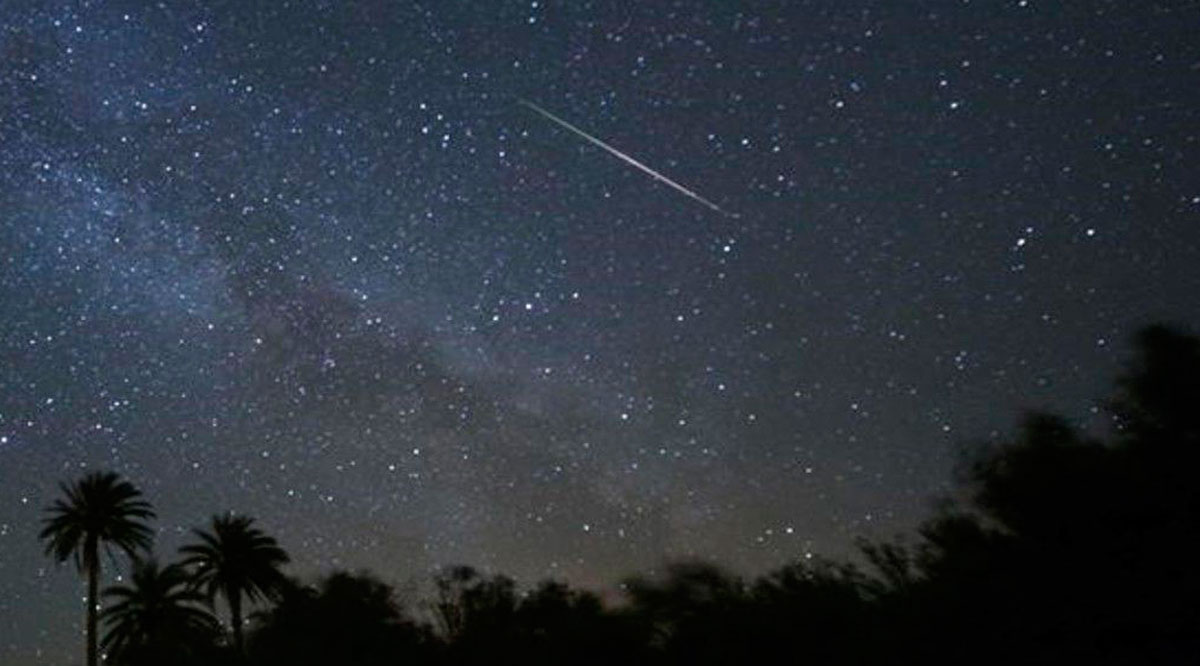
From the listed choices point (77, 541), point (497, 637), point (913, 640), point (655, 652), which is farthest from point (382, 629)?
point (77, 541)

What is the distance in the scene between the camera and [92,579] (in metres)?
54.3

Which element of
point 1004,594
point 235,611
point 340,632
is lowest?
point 1004,594

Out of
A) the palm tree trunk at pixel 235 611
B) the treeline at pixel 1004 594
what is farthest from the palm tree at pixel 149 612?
the treeline at pixel 1004 594

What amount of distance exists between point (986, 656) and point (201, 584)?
141 feet

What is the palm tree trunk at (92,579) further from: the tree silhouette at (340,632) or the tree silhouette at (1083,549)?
the tree silhouette at (1083,549)

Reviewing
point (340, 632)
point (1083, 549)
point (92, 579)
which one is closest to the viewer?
point (1083, 549)

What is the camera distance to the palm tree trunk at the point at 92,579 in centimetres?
5409

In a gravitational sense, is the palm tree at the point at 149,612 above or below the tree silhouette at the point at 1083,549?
above

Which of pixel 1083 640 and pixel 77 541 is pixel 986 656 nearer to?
pixel 1083 640

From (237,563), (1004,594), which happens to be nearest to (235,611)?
(237,563)

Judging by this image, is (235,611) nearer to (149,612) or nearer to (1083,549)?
(149,612)

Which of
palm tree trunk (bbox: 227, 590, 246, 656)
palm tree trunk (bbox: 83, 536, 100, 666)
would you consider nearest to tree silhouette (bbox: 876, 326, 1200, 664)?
palm tree trunk (bbox: 227, 590, 246, 656)

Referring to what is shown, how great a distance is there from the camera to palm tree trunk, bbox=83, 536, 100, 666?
54094 mm

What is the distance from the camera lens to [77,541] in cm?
5438
